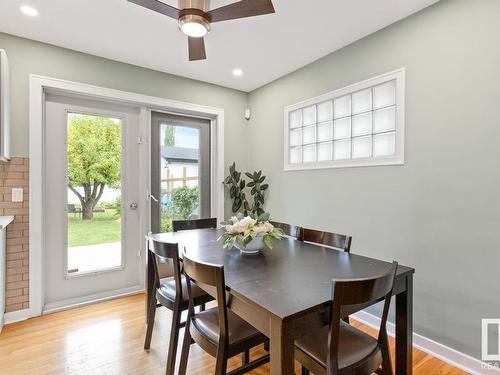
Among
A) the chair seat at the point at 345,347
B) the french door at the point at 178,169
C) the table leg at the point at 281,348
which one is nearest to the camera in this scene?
the table leg at the point at 281,348

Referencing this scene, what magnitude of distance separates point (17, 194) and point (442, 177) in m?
3.58

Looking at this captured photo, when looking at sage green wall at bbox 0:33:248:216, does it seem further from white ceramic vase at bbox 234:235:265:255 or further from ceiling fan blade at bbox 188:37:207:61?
white ceramic vase at bbox 234:235:265:255

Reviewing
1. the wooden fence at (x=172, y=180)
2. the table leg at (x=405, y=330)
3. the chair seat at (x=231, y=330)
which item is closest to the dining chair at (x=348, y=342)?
the table leg at (x=405, y=330)

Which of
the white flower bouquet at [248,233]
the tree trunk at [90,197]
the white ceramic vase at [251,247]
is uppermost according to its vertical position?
the tree trunk at [90,197]

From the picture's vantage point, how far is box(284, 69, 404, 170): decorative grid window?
92.4 inches

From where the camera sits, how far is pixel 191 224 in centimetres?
280

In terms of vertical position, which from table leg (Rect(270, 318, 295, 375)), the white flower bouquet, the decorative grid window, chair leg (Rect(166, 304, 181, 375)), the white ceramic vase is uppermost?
Answer: the decorative grid window

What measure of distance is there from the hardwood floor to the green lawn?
0.72 m

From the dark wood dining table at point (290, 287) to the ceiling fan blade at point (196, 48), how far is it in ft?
4.99

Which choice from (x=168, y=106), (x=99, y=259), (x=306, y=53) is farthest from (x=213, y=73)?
(x=99, y=259)

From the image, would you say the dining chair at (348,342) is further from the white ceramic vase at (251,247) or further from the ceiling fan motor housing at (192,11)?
the ceiling fan motor housing at (192,11)

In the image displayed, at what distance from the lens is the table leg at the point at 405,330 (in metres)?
1.40

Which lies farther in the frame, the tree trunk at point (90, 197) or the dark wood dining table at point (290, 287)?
the tree trunk at point (90, 197)

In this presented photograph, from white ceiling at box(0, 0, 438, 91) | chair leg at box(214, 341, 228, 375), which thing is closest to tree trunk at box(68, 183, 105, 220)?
white ceiling at box(0, 0, 438, 91)
